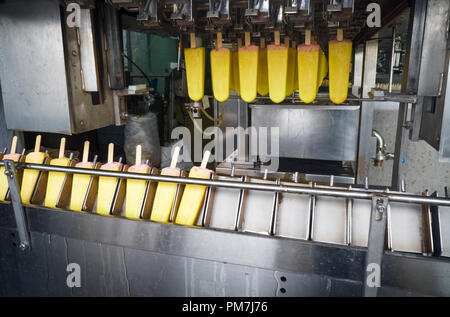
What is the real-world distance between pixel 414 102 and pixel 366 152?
4.47 feet

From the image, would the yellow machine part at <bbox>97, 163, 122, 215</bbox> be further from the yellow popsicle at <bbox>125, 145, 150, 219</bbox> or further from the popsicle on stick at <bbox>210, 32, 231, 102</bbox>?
the popsicle on stick at <bbox>210, 32, 231, 102</bbox>

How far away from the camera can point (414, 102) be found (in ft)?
3.84

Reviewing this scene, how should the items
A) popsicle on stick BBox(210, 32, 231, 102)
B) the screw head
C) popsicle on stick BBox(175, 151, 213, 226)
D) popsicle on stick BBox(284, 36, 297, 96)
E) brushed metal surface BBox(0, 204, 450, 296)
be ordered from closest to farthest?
the screw head, brushed metal surface BBox(0, 204, 450, 296), popsicle on stick BBox(175, 151, 213, 226), popsicle on stick BBox(210, 32, 231, 102), popsicle on stick BBox(284, 36, 297, 96)

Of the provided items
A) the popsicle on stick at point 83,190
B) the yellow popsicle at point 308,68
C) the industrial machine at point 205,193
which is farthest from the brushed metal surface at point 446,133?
the popsicle on stick at point 83,190

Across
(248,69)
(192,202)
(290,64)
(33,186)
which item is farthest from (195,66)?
(33,186)

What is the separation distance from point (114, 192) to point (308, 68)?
0.85m

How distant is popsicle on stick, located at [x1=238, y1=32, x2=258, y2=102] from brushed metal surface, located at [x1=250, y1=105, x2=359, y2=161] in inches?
45.8

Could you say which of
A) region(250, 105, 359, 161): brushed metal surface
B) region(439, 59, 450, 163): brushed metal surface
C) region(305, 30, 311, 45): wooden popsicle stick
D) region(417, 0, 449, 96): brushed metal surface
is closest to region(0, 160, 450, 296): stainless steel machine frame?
region(439, 59, 450, 163): brushed metal surface

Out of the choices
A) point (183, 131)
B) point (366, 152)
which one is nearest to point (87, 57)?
point (366, 152)

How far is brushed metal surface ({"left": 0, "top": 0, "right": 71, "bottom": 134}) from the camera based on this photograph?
4.20ft

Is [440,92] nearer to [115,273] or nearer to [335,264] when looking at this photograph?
[335,264]

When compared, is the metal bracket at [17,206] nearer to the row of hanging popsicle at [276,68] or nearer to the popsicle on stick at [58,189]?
the popsicle on stick at [58,189]

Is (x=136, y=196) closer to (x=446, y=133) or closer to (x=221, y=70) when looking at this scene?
(x=221, y=70)

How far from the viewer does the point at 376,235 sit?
2.94ft
